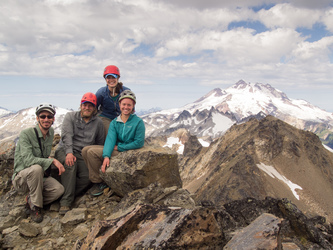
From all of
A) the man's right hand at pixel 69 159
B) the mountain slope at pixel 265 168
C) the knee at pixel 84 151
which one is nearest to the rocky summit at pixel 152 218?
the knee at pixel 84 151

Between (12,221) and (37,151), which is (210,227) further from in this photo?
(12,221)

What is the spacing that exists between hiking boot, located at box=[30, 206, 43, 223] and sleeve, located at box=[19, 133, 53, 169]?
1.75m

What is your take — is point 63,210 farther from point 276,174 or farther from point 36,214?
point 276,174

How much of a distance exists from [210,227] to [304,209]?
7381 centimetres

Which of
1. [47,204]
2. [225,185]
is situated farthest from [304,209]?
[47,204]

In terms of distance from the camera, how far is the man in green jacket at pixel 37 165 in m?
9.00

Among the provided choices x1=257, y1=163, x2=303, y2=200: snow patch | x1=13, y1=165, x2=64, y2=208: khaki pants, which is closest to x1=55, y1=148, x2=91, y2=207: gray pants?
x1=13, y1=165, x2=64, y2=208: khaki pants

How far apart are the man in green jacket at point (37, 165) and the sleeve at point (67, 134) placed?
645 millimetres

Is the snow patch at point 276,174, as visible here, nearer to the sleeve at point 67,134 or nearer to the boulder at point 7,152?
the boulder at point 7,152

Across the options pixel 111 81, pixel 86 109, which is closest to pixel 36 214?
pixel 86 109

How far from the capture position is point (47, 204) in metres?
9.92

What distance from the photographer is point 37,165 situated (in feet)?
29.6

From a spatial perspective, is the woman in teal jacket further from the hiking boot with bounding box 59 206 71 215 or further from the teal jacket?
the hiking boot with bounding box 59 206 71 215

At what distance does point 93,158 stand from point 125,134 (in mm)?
1711
